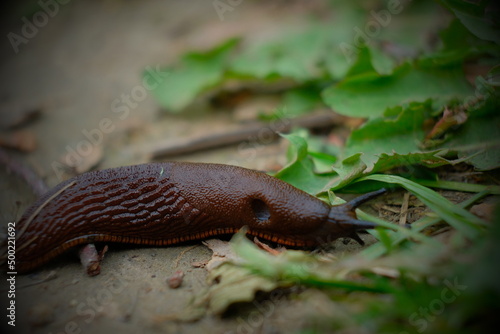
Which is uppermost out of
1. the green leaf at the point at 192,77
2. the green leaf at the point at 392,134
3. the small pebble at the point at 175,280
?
the green leaf at the point at 192,77

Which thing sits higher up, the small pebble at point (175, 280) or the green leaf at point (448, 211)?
the small pebble at point (175, 280)

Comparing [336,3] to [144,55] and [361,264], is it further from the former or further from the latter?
[361,264]

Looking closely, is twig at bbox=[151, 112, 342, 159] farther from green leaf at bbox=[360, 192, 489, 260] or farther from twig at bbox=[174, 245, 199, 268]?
→ green leaf at bbox=[360, 192, 489, 260]

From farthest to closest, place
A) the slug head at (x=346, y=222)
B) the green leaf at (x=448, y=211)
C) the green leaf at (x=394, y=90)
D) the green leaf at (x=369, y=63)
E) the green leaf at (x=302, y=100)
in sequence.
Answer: the green leaf at (x=302, y=100) < the green leaf at (x=369, y=63) < the green leaf at (x=394, y=90) < the slug head at (x=346, y=222) < the green leaf at (x=448, y=211)

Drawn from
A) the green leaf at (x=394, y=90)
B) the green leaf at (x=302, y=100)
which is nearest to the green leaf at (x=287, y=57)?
the green leaf at (x=302, y=100)

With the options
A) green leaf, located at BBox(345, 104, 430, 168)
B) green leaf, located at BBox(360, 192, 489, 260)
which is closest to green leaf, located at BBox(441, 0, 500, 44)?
green leaf, located at BBox(345, 104, 430, 168)

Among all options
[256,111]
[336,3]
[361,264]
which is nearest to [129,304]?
[361,264]

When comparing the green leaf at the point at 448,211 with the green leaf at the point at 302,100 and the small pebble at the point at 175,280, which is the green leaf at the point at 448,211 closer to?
the small pebble at the point at 175,280

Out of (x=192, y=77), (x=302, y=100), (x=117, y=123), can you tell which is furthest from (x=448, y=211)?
(x=117, y=123)
